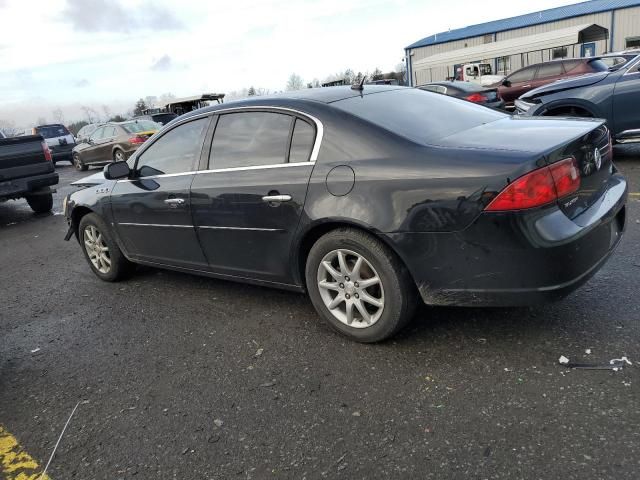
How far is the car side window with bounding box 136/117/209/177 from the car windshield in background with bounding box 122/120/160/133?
12206 mm

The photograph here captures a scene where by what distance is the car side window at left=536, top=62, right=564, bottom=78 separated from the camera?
15.1 metres

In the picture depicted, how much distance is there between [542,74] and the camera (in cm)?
1572

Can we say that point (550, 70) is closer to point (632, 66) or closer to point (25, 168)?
point (632, 66)

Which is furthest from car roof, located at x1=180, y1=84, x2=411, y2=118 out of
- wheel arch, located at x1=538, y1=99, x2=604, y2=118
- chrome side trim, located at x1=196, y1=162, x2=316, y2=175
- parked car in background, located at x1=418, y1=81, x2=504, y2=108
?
parked car in background, located at x1=418, y1=81, x2=504, y2=108

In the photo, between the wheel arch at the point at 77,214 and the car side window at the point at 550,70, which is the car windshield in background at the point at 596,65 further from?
the wheel arch at the point at 77,214

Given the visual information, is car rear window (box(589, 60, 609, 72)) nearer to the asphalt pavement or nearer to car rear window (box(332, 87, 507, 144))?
the asphalt pavement

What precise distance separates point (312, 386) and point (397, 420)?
1.88 feet

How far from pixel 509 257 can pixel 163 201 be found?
2695 millimetres

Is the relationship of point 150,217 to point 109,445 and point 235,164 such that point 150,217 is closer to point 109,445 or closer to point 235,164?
point 235,164

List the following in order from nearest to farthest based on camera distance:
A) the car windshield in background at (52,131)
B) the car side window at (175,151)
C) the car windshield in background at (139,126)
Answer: the car side window at (175,151) < the car windshield in background at (139,126) < the car windshield in background at (52,131)

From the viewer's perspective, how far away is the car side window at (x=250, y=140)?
348cm

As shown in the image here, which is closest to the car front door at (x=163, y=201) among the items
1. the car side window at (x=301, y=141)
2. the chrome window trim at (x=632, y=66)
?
the car side window at (x=301, y=141)

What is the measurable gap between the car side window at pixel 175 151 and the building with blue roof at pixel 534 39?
35.7 metres

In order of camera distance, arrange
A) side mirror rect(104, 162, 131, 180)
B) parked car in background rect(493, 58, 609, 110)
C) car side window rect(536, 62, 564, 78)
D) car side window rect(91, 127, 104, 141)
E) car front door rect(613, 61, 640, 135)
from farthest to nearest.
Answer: car side window rect(91, 127, 104, 141) → car side window rect(536, 62, 564, 78) → parked car in background rect(493, 58, 609, 110) → car front door rect(613, 61, 640, 135) → side mirror rect(104, 162, 131, 180)
